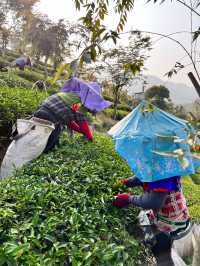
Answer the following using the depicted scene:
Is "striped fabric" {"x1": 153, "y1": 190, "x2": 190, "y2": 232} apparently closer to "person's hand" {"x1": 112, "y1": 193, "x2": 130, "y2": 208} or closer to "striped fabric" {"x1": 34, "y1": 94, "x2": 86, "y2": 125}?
"person's hand" {"x1": 112, "y1": 193, "x2": 130, "y2": 208}

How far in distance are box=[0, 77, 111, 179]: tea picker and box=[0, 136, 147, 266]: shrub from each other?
735 millimetres

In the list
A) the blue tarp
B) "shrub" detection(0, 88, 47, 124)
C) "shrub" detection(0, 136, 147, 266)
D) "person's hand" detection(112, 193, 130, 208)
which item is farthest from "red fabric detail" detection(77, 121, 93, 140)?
the blue tarp

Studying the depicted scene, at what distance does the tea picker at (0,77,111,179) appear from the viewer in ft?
16.8

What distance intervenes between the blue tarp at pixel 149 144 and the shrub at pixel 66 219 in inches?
20.2

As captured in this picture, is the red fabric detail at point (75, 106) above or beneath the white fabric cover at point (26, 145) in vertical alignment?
above

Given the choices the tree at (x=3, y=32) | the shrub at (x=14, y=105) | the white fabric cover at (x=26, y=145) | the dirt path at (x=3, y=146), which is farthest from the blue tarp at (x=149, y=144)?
the tree at (x=3, y=32)

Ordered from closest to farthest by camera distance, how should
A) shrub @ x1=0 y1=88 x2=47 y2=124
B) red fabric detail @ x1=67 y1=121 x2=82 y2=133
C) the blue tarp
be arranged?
the blue tarp, red fabric detail @ x1=67 y1=121 x2=82 y2=133, shrub @ x1=0 y1=88 x2=47 y2=124

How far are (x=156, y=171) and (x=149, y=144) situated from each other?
21cm

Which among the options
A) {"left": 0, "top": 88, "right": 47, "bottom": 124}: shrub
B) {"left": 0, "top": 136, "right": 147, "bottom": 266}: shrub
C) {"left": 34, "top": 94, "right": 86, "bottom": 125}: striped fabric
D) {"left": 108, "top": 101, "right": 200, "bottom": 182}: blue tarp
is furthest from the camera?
{"left": 0, "top": 88, "right": 47, "bottom": 124}: shrub

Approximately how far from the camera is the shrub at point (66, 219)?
7.53ft

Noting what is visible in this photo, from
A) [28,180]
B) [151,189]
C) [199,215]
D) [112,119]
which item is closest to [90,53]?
[151,189]

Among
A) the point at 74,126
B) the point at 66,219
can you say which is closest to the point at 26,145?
the point at 74,126

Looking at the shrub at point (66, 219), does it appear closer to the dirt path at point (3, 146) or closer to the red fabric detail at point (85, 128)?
the red fabric detail at point (85, 128)

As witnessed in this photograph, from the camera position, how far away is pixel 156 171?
9.61 feet
